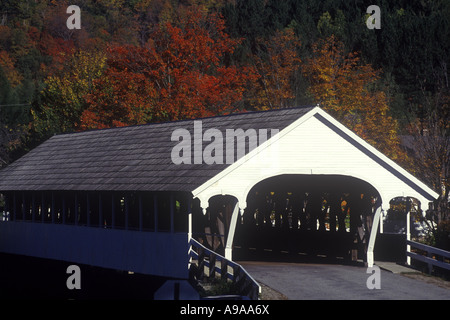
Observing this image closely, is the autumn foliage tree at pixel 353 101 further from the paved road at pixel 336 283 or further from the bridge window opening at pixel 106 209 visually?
the paved road at pixel 336 283

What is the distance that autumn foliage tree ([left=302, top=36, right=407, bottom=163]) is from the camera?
50188 mm

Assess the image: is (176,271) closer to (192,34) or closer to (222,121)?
(222,121)

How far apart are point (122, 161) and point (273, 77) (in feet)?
94.1

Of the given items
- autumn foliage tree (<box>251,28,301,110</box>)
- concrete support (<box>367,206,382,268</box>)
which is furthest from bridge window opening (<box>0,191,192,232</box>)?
autumn foliage tree (<box>251,28,301,110</box>)

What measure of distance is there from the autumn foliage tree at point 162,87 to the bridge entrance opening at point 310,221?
1327 centimetres

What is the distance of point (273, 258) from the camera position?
33.4 meters

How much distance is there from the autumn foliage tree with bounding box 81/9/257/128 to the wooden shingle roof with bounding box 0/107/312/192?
10134mm

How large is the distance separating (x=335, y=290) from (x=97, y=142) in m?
14.9

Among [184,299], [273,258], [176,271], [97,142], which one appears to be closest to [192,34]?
[97,142]

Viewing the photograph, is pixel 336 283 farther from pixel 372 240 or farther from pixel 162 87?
pixel 162 87

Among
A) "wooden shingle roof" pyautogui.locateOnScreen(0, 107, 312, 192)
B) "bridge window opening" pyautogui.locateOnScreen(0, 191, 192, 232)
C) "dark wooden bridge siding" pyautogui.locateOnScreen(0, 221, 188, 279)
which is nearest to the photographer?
"wooden shingle roof" pyautogui.locateOnScreen(0, 107, 312, 192)

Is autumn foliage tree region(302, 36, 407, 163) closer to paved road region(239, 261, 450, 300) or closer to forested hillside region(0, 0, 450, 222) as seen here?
forested hillside region(0, 0, 450, 222)

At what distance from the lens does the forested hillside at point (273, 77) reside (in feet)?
161

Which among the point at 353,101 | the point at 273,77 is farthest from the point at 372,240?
the point at 273,77
